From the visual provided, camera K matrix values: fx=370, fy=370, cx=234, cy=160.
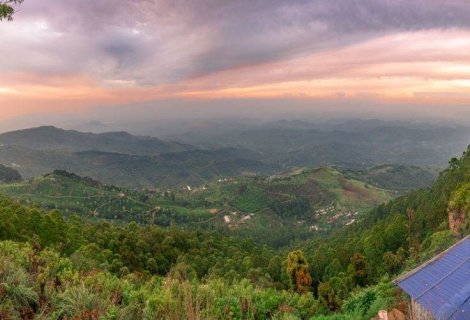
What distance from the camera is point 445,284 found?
11656 millimetres

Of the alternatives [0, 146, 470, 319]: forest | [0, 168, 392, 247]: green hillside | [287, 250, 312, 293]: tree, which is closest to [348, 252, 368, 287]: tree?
[0, 146, 470, 319]: forest

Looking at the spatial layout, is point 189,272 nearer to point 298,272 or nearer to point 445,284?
point 298,272

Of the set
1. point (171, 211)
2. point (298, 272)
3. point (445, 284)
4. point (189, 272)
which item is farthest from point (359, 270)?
point (171, 211)

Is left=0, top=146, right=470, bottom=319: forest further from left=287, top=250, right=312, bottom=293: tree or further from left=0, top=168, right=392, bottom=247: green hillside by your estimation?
left=0, top=168, right=392, bottom=247: green hillside

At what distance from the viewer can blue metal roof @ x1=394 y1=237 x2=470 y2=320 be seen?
415 inches

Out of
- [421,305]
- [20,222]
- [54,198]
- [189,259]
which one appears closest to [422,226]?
[189,259]

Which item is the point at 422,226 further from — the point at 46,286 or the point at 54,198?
the point at 54,198

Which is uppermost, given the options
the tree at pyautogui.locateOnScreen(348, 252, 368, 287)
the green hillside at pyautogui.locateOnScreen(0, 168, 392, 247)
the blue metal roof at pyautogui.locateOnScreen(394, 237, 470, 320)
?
the blue metal roof at pyautogui.locateOnScreen(394, 237, 470, 320)

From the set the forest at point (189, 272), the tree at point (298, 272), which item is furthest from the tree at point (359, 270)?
the tree at point (298, 272)

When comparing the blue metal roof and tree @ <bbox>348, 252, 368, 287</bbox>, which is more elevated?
the blue metal roof

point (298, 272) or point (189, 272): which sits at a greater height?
point (189, 272)

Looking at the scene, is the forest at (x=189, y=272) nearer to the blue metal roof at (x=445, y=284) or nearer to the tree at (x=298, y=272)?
the tree at (x=298, y=272)

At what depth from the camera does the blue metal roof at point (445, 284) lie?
10.5 m

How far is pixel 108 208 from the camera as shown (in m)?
156
